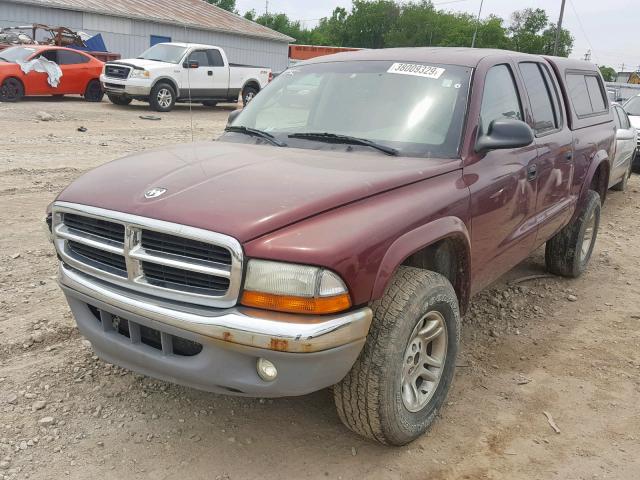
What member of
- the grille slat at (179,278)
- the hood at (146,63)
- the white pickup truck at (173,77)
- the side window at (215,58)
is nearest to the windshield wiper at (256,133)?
the grille slat at (179,278)

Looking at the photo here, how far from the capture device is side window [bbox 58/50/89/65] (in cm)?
1686

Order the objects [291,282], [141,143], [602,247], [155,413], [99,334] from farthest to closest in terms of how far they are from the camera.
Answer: [141,143]
[602,247]
[155,413]
[99,334]
[291,282]

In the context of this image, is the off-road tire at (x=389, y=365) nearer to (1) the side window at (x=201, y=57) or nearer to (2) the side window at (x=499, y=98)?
(2) the side window at (x=499, y=98)

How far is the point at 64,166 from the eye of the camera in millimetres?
8922

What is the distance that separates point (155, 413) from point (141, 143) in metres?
9.35

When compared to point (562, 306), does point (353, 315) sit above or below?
above

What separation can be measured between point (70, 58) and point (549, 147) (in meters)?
16.1

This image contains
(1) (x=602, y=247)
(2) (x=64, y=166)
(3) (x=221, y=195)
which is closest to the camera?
(3) (x=221, y=195)

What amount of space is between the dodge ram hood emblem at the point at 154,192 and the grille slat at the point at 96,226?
0.17 metres

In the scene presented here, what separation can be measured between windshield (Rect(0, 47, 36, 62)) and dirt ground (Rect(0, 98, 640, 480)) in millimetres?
12941

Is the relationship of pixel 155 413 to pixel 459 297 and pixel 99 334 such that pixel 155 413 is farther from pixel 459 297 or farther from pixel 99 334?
pixel 459 297

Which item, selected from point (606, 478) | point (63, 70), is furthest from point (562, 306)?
point (63, 70)

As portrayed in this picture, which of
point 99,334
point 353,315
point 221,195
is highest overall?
point 221,195

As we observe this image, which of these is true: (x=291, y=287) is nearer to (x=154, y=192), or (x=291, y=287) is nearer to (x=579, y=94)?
(x=154, y=192)
